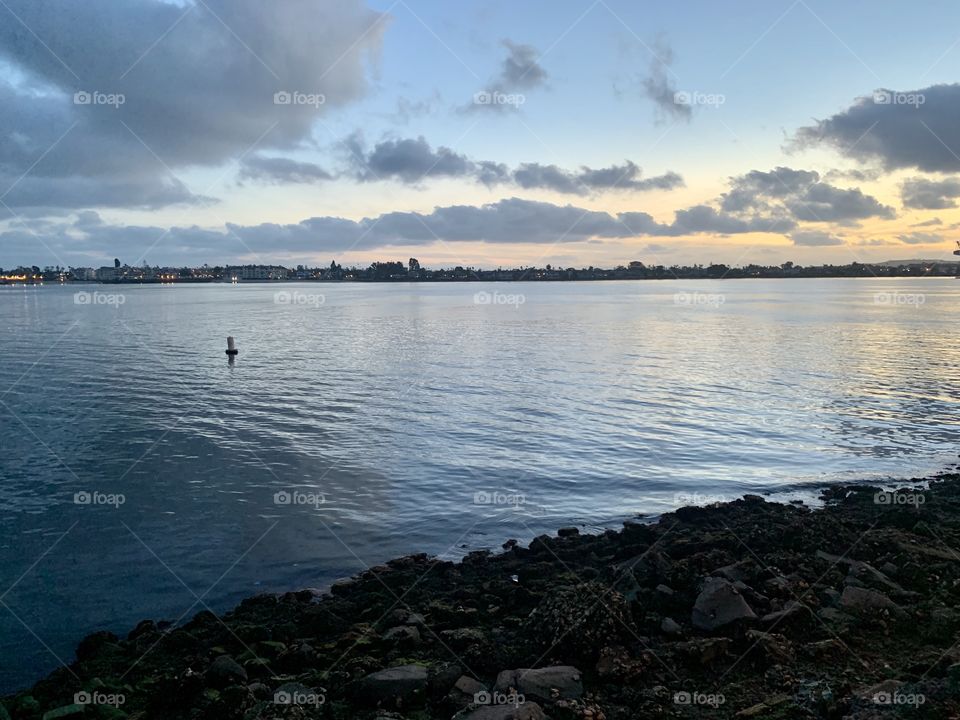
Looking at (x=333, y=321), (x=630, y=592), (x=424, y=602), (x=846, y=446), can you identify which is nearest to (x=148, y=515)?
(x=424, y=602)

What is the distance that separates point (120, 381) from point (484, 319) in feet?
212

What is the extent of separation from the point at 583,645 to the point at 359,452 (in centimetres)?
1601

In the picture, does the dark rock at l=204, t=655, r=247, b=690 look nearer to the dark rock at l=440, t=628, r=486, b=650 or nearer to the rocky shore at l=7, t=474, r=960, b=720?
the rocky shore at l=7, t=474, r=960, b=720

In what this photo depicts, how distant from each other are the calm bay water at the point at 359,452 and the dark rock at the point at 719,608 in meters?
6.85

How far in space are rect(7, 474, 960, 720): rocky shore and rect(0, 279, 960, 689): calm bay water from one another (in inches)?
85.0

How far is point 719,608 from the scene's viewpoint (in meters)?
9.74

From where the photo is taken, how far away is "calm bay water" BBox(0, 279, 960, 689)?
14352mm

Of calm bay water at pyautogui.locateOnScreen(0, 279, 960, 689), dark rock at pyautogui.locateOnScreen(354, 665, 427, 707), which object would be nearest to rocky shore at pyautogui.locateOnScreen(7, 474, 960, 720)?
dark rock at pyautogui.locateOnScreen(354, 665, 427, 707)

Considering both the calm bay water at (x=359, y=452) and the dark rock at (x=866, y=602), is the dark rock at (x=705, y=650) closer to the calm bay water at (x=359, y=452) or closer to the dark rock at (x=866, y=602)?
the dark rock at (x=866, y=602)

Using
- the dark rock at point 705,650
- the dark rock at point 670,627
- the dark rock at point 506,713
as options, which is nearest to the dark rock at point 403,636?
the dark rock at point 506,713

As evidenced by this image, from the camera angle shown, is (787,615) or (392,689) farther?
(787,615)

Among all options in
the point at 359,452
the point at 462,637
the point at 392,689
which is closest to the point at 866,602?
the point at 462,637

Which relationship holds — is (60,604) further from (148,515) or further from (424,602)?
(424,602)

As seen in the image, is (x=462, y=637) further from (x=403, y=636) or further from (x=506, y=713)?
(x=506, y=713)
